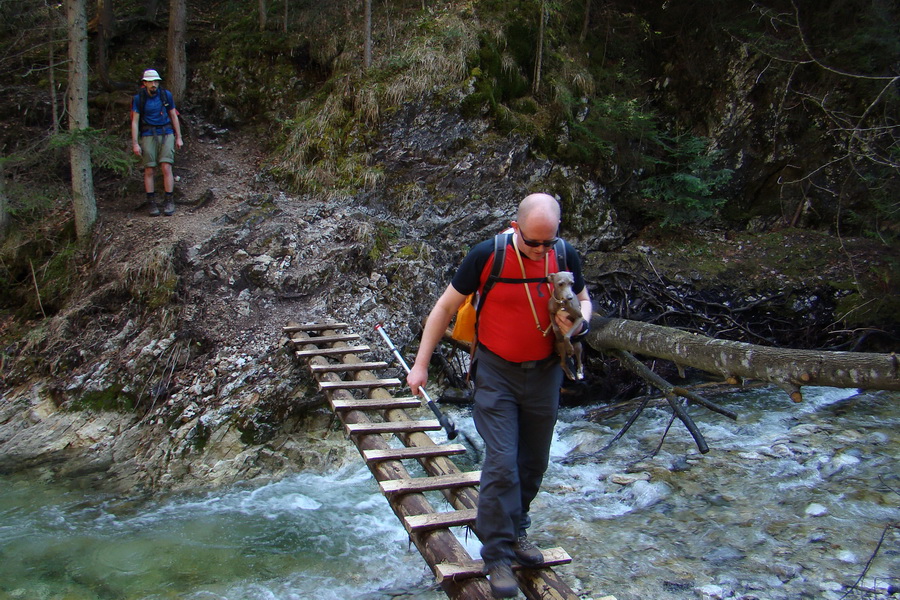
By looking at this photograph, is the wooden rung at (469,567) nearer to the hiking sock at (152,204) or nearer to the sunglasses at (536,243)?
the sunglasses at (536,243)

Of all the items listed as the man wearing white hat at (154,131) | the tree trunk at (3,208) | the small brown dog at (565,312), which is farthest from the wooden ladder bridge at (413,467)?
the tree trunk at (3,208)

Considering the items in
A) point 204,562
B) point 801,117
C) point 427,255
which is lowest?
point 204,562

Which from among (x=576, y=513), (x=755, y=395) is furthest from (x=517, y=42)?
(x=576, y=513)

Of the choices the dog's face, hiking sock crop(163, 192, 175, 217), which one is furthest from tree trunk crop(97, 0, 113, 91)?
the dog's face

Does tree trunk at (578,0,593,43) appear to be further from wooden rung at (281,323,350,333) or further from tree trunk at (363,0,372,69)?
wooden rung at (281,323,350,333)

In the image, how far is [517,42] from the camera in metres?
10.9

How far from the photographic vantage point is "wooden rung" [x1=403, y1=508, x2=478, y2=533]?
387cm

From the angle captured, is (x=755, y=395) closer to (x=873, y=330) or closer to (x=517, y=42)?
(x=873, y=330)

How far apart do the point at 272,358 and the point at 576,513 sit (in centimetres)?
392

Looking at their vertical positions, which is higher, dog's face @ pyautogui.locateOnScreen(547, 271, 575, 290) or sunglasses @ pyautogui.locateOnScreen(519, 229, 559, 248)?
sunglasses @ pyautogui.locateOnScreen(519, 229, 559, 248)

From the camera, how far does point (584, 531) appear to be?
5211 mm

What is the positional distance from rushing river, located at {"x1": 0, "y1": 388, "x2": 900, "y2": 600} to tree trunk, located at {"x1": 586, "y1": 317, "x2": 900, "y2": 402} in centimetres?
127

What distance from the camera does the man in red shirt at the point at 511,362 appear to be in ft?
10.7

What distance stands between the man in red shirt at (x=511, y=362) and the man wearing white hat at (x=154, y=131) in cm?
701
